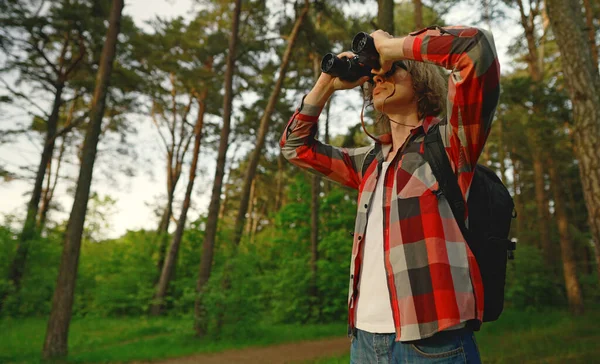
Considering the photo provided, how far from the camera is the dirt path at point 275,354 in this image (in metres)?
6.82

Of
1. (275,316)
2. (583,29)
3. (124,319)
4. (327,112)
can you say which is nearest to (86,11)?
(327,112)

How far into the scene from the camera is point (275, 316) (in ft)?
38.5

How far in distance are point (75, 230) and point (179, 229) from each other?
747 centimetres

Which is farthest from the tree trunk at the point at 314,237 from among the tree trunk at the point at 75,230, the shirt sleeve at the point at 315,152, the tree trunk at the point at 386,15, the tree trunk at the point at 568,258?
the shirt sleeve at the point at 315,152

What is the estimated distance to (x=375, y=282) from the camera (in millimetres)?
1403

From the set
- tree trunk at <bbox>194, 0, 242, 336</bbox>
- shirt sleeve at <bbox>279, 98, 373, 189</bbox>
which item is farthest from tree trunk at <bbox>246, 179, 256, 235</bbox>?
shirt sleeve at <bbox>279, 98, 373, 189</bbox>

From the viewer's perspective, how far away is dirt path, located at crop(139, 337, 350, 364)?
22.4 feet

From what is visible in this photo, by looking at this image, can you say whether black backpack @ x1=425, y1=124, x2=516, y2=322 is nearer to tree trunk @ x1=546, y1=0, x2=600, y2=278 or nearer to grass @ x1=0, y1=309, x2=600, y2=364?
tree trunk @ x1=546, y1=0, x2=600, y2=278

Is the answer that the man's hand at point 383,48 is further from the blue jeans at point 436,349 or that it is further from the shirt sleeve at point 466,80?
the blue jeans at point 436,349

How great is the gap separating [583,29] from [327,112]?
31.7 ft

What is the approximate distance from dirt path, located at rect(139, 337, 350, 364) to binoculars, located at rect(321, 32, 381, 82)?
224 inches

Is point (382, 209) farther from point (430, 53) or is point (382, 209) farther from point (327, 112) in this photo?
point (327, 112)

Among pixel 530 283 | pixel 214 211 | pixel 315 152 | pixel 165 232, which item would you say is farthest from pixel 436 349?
pixel 165 232

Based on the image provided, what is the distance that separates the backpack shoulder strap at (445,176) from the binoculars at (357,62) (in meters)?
0.37
